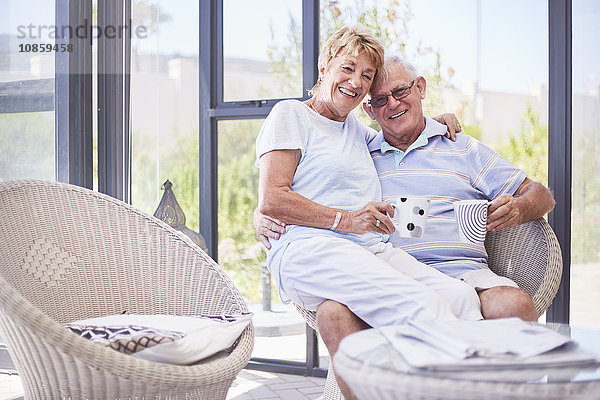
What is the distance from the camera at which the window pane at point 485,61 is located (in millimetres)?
2578

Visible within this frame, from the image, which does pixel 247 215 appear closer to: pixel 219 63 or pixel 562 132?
pixel 219 63

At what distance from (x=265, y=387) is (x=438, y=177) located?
1.22 m

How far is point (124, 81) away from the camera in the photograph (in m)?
3.25

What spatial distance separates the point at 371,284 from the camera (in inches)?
68.8

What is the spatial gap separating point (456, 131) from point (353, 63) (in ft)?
1.59

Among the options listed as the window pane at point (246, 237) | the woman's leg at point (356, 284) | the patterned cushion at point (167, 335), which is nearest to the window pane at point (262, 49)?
the window pane at point (246, 237)

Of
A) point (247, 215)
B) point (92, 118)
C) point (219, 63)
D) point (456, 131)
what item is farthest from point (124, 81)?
point (456, 131)

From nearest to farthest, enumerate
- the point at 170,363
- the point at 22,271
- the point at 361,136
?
the point at 170,363 → the point at 22,271 → the point at 361,136

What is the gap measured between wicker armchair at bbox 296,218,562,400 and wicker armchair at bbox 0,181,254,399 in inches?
14.6

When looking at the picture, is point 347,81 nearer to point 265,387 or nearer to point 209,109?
point 209,109

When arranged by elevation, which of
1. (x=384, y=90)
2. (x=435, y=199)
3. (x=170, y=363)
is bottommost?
(x=170, y=363)

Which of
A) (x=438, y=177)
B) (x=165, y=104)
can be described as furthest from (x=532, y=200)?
(x=165, y=104)

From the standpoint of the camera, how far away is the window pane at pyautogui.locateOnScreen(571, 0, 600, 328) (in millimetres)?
2488

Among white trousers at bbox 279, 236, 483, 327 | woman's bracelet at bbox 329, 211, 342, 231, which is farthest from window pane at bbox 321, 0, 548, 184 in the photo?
woman's bracelet at bbox 329, 211, 342, 231
